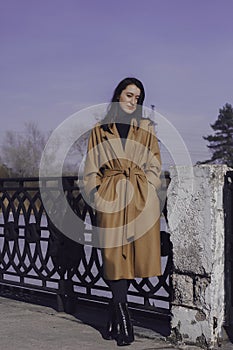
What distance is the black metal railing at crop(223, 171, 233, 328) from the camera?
5051 millimetres

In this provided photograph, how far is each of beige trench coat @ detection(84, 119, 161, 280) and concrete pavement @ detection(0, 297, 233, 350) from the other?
565mm

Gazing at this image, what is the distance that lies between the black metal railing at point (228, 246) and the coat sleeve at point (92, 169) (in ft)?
3.25

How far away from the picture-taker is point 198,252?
16.4ft

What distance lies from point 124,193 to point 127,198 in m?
0.04

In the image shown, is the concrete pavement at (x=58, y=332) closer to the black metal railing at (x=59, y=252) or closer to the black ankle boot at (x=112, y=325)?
the black ankle boot at (x=112, y=325)

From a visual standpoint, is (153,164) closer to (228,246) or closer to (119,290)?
(228,246)

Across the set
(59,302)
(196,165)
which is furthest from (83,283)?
(196,165)

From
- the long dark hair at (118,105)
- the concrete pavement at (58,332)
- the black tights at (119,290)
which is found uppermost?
the long dark hair at (118,105)

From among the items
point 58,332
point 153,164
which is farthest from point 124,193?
point 58,332

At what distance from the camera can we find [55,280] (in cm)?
681

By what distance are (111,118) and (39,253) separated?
2227mm

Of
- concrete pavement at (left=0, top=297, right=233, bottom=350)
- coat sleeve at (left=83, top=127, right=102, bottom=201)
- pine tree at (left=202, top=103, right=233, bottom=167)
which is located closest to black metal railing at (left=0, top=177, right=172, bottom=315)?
concrete pavement at (left=0, top=297, right=233, bottom=350)

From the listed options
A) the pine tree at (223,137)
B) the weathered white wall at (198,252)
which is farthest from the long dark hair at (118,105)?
the pine tree at (223,137)

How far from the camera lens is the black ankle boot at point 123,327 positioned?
5.16 meters
